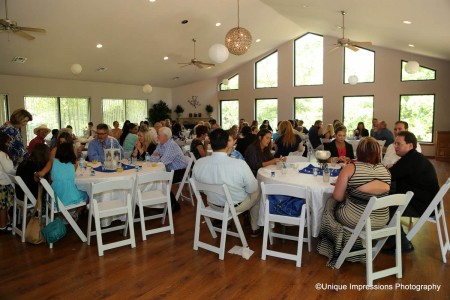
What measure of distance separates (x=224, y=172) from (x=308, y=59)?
10549 mm

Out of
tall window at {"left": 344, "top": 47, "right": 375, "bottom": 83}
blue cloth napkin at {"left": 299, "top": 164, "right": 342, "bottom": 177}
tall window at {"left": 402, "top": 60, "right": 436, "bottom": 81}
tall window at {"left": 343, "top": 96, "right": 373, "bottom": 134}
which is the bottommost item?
blue cloth napkin at {"left": 299, "top": 164, "right": 342, "bottom": 177}

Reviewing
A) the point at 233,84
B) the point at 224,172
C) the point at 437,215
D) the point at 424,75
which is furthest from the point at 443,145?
the point at 224,172

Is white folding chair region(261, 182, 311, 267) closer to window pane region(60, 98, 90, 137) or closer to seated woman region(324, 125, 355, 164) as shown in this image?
seated woman region(324, 125, 355, 164)

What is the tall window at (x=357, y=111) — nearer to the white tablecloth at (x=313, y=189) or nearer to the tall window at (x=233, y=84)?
the tall window at (x=233, y=84)

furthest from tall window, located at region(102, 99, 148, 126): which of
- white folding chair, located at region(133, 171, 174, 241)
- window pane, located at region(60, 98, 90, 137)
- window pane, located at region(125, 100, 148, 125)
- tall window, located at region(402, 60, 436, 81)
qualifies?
tall window, located at region(402, 60, 436, 81)

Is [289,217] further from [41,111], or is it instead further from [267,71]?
[267,71]

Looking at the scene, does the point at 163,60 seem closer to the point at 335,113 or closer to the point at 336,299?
the point at 335,113

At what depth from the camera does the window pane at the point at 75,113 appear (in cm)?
1154

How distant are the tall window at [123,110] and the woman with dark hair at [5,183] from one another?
8855 mm

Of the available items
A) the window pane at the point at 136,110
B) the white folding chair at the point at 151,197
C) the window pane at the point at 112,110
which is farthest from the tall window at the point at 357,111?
the white folding chair at the point at 151,197

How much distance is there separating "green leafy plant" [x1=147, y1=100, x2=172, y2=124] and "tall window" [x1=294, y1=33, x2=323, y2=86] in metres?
5.42

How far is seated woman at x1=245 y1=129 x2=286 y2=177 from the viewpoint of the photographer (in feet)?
14.4

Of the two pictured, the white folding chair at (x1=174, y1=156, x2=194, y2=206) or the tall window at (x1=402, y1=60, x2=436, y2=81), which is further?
the tall window at (x1=402, y1=60, x2=436, y2=81)

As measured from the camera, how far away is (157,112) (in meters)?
14.3
